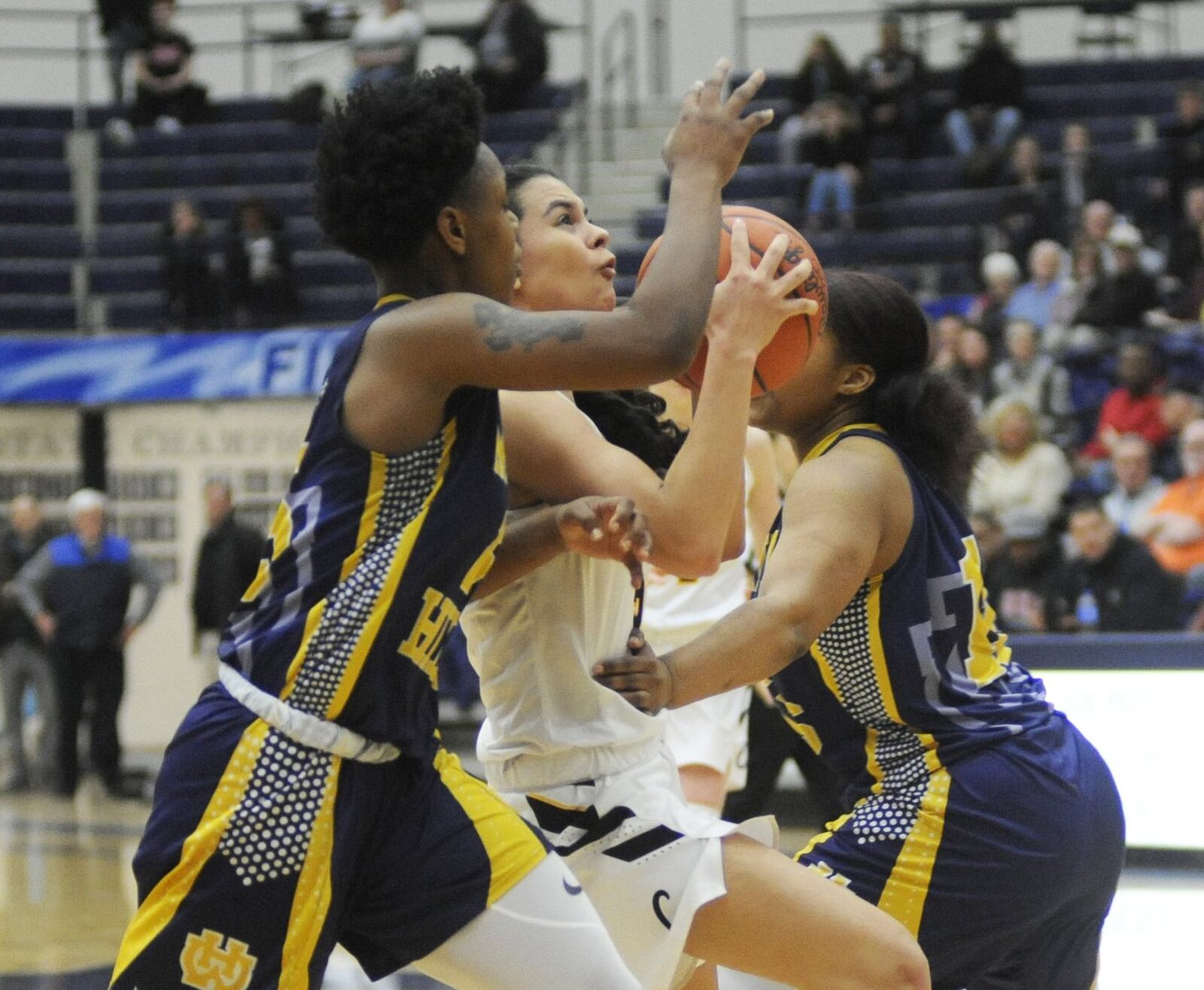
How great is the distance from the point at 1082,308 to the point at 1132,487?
1806mm

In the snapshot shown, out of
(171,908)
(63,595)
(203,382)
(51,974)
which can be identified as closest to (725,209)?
(171,908)

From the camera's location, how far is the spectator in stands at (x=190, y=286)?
44.8ft

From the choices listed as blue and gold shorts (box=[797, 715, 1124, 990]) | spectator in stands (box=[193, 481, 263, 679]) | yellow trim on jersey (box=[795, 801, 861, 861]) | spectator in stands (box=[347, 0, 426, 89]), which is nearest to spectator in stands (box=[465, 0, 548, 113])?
spectator in stands (box=[347, 0, 426, 89])

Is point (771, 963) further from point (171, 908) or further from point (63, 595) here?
point (63, 595)

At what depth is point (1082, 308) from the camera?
1029cm

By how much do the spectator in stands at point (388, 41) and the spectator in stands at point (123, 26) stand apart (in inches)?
96.3

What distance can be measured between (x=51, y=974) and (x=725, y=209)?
400 centimetres

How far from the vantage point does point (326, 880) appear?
245 cm

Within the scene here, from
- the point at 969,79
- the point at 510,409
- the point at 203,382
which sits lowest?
the point at 203,382

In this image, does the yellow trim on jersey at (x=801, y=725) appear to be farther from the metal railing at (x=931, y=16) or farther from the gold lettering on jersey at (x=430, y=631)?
the metal railing at (x=931, y=16)

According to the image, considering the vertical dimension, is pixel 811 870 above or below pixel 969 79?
below

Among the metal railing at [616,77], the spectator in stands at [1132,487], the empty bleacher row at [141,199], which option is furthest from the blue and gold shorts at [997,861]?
the metal railing at [616,77]

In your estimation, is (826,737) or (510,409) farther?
(826,737)

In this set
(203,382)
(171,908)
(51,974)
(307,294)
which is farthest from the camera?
(307,294)
